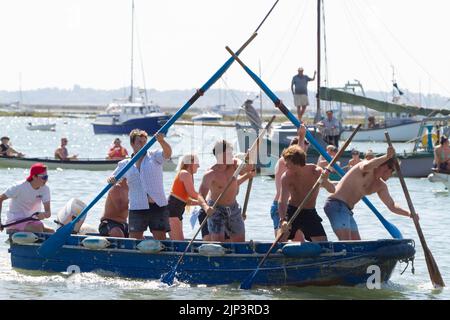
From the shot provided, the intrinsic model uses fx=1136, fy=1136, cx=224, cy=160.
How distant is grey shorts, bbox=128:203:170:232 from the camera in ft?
47.7

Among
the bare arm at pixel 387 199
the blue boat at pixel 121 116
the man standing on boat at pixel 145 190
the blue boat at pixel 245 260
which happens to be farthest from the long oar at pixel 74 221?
the blue boat at pixel 121 116

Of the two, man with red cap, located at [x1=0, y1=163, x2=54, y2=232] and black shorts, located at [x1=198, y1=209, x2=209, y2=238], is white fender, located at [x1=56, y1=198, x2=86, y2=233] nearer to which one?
man with red cap, located at [x1=0, y1=163, x2=54, y2=232]

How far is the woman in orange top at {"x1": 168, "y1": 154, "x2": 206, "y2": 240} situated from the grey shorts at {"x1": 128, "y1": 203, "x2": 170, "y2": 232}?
42 centimetres

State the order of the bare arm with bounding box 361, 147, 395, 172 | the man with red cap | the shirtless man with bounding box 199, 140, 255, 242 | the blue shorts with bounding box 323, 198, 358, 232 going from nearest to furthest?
the bare arm with bounding box 361, 147, 395, 172 → the blue shorts with bounding box 323, 198, 358, 232 → the shirtless man with bounding box 199, 140, 255, 242 → the man with red cap

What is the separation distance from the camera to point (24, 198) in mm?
14992

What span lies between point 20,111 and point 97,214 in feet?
586

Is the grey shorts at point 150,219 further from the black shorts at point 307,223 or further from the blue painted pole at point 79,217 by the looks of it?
the black shorts at point 307,223

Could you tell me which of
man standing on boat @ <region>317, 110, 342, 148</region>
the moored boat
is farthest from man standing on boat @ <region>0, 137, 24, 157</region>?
man standing on boat @ <region>317, 110, 342, 148</region>

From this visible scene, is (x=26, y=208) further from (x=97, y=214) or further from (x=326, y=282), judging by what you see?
(x=97, y=214)

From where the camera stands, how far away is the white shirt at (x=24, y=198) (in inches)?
588

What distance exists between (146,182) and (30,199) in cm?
168
